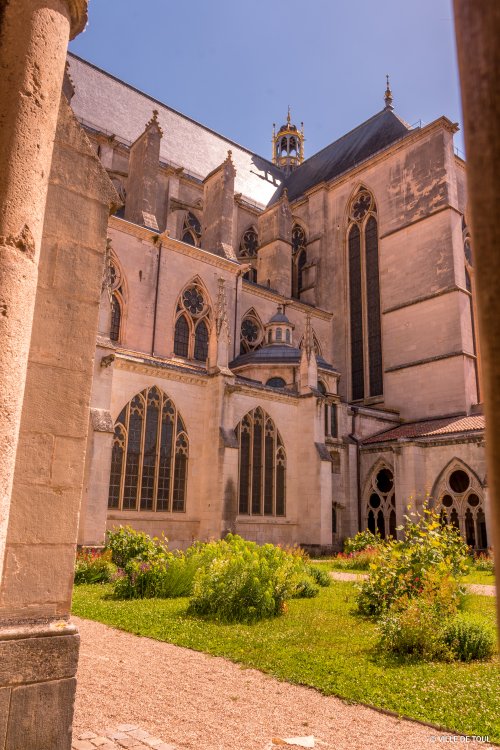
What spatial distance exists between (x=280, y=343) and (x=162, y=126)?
15.9m

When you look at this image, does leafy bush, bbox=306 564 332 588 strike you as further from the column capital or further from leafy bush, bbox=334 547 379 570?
the column capital

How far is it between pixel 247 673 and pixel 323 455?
13180 mm

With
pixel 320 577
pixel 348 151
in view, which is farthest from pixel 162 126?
pixel 320 577

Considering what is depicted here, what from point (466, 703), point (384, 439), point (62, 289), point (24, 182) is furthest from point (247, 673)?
point (384, 439)

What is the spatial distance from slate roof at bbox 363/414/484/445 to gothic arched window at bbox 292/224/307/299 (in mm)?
10487

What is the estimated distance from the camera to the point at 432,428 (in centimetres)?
2147

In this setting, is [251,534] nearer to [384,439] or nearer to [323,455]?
[323,455]

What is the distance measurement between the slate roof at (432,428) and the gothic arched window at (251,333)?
21.2 ft

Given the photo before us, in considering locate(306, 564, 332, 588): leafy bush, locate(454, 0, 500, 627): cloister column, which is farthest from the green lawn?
locate(454, 0, 500, 627): cloister column

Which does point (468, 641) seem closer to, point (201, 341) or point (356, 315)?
point (201, 341)

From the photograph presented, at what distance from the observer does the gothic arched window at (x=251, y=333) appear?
2464cm

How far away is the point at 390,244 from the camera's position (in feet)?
86.8

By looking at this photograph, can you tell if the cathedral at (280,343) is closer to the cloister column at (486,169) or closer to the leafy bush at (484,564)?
the leafy bush at (484,564)

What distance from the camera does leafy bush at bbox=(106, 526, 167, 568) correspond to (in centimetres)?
1102
